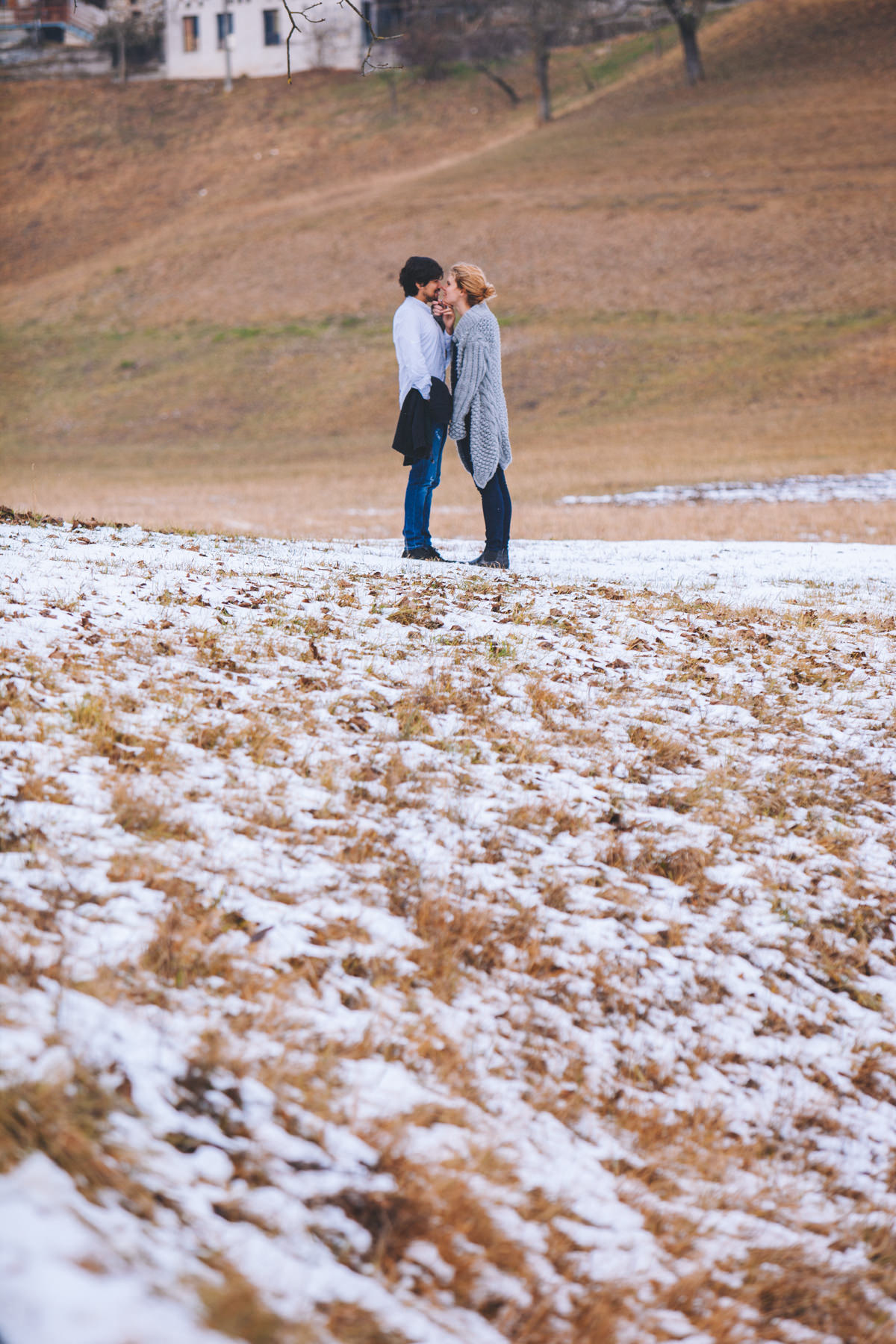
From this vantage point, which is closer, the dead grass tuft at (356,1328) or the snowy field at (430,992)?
the dead grass tuft at (356,1328)

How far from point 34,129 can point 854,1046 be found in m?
90.2

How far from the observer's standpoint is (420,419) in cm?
862

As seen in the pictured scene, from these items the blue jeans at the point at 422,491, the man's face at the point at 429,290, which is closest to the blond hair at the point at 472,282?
the man's face at the point at 429,290

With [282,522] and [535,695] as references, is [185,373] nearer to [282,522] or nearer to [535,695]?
[282,522]

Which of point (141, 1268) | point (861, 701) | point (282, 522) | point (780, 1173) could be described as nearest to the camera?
point (141, 1268)

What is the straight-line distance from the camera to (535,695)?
6.12m

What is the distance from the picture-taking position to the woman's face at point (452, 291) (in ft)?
28.2

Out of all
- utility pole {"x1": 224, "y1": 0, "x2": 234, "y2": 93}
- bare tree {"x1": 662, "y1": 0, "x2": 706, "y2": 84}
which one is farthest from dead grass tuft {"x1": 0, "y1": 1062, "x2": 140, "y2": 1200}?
utility pole {"x1": 224, "y1": 0, "x2": 234, "y2": 93}

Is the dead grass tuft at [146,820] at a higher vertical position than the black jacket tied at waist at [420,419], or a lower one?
lower

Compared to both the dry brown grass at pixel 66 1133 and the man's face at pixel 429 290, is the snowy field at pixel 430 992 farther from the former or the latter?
the man's face at pixel 429 290

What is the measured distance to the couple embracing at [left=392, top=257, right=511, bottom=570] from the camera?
8500mm

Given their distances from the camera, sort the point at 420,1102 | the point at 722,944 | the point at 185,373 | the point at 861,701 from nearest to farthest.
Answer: the point at 420,1102 < the point at 722,944 < the point at 861,701 < the point at 185,373

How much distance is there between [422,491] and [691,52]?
211ft

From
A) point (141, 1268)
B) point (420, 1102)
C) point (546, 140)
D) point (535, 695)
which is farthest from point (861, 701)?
point (546, 140)
